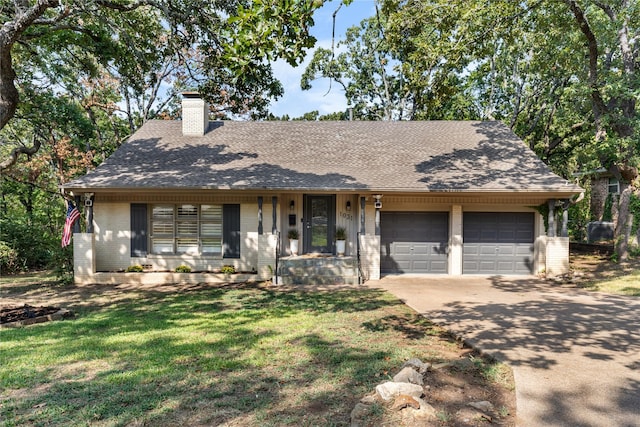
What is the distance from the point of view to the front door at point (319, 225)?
39.9 ft

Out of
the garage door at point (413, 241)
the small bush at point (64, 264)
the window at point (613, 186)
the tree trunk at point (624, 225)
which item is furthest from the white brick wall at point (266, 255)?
the window at point (613, 186)

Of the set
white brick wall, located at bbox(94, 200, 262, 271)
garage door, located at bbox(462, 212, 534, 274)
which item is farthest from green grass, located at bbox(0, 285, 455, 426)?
garage door, located at bbox(462, 212, 534, 274)

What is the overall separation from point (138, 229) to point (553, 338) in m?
11.2

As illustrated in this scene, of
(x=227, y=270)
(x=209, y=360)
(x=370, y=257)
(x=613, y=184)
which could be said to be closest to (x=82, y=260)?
(x=227, y=270)

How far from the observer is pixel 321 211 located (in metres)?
12.2

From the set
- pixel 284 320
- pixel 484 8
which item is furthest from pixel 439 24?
pixel 284 320

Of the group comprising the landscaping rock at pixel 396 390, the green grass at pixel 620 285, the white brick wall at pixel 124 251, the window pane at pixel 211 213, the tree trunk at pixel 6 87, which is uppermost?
the tree trunk at pixel 6 87

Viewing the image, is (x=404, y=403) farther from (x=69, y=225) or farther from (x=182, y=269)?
(x=69, y=225)

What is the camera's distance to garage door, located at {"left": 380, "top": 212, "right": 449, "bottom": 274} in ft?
38.9

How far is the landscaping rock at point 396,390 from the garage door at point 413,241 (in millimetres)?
8426

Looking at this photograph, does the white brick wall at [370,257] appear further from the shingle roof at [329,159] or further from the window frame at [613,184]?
the window frame at [613,184]

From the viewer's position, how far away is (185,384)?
394 cm

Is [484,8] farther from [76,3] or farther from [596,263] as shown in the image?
[596,263]

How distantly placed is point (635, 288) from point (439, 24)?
8494 millimetres
